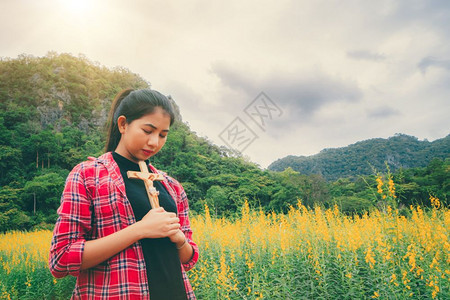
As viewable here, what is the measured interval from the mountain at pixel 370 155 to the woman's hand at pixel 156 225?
31.0m

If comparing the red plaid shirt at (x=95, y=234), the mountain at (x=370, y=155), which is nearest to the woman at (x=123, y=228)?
the red plaid shirt at (x=95, y=234)

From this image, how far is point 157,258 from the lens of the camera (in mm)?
1020

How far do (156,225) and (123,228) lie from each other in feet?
0.47

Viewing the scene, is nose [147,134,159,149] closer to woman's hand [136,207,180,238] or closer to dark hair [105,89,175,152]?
dark hair [105,89,175,152]

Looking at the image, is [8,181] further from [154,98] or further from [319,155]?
[319,155]

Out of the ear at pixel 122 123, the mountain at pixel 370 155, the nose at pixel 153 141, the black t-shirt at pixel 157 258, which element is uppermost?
the mountain at pixel 370 155

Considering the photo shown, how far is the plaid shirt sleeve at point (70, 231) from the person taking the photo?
86 cm

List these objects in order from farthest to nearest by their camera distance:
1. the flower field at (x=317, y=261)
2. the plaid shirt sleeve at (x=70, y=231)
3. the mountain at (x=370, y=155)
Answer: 1. the mountain at (x=370, y=155)
2. the flower field at (x=317, y=261)
3. the plaid shirt sleeve at (x=70, y=231)

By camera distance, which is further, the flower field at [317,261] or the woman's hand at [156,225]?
the flower field at [317,261]

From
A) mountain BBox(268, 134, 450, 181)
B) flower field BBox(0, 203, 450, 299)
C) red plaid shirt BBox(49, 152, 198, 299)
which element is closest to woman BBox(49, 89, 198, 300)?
red plaid shirt BBox(49, 152, 198, 299)

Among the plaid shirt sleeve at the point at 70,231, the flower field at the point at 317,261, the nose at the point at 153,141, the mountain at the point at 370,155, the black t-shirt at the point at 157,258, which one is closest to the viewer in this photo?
the plaid shirt sleeve at the point at 70,231

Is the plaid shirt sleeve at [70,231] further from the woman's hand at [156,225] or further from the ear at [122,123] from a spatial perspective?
the ear at [122,123]

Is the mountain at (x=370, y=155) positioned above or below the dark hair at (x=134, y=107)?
above

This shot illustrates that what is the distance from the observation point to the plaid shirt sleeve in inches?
33.7
